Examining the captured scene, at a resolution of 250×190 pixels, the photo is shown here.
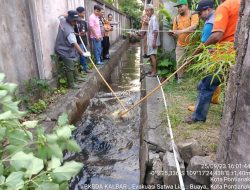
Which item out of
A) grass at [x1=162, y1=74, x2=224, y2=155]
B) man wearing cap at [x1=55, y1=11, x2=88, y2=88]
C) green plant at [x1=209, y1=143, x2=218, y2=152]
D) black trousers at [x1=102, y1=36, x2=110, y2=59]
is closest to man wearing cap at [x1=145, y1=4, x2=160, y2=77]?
grass at [x1=162, y1=74, x2=224, y2=155]

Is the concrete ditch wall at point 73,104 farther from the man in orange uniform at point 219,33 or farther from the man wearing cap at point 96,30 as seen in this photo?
the man in orange uniform at point 219,33

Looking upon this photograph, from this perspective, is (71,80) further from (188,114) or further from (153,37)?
(188,114)

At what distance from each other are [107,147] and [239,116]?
3.26 metres

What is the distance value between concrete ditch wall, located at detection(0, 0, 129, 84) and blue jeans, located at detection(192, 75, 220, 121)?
3442 mm

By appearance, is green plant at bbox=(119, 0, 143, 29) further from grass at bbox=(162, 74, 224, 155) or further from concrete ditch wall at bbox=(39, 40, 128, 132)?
grass at bbox=(162, 74, 224, 155)

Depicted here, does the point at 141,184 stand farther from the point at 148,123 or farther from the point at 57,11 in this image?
the point at 57,11

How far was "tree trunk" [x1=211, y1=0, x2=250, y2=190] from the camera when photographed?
1.86 metres

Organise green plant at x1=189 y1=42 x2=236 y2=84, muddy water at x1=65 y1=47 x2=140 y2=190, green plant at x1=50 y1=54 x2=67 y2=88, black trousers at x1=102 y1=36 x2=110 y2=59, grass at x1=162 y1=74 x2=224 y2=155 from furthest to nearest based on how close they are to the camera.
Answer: black trousers at x1=102 y1=36 x2=110 y2=59 → green plant at x1=50 y1=54 x2=67 y2=88 → muddy water at x1=65 y1=47 x2=140 y2=190 → grass at x1=162 y1=74 x2=224 y2=155 → green plant at x1=189 y1=42 x2=236 y2=84

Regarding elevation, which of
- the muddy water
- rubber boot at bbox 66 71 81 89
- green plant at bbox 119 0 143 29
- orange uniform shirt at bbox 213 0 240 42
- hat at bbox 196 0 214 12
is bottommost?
the muddy water

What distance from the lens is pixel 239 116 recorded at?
77.7 inches

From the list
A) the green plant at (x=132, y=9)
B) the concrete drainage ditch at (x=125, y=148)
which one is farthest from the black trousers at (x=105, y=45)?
the green plant at (x=132, y=9)

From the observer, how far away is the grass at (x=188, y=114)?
362 centimetres

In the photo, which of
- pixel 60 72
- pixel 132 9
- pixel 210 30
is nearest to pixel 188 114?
pixel 210 30

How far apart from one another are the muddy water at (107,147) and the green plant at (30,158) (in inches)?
97.7
